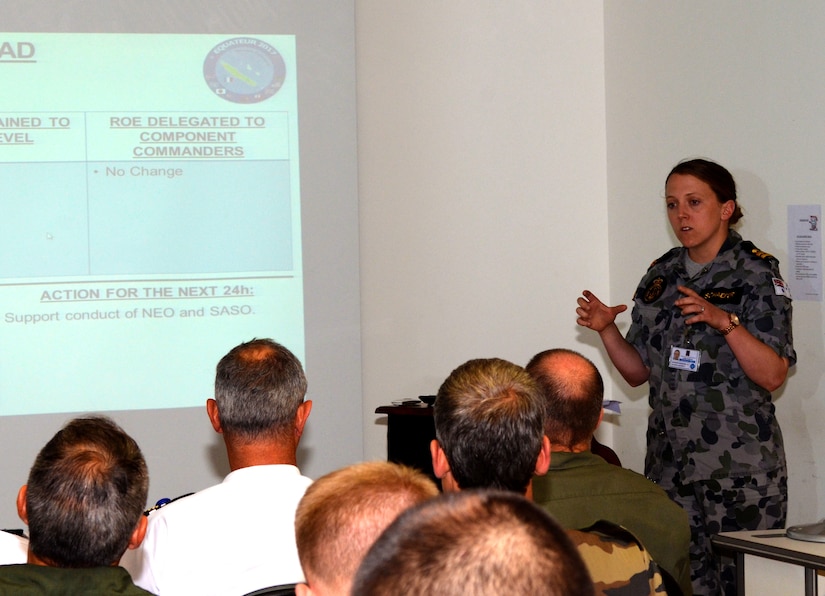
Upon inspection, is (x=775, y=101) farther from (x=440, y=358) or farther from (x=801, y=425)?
(x=440, y=358)

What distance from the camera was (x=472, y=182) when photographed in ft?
14.9

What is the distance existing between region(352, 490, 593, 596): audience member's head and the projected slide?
3458 millimetres

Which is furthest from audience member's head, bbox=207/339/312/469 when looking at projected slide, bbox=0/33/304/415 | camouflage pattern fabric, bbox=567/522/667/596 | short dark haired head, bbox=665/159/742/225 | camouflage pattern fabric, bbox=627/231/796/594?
projected slide, bbox=0/33/304/415

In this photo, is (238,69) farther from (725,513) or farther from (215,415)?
(725,513)

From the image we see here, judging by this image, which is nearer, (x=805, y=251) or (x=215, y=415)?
(x=215, y=415)

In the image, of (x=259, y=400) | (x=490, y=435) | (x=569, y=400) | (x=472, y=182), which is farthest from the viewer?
(x=472, y=182)

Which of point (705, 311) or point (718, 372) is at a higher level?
point (705, 311)

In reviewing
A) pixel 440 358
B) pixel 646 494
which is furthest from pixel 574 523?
pixel 440 358

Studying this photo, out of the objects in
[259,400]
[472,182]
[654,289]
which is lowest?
[259,400]

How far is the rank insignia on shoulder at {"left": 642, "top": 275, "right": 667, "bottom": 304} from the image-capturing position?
3.31m

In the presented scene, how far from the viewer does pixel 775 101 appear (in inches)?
138

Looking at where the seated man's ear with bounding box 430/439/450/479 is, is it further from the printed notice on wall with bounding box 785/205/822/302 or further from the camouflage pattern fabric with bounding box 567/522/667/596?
the printed notice on wall with bounding box 785/205/822/302

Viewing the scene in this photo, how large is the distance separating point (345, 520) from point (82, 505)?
673mm

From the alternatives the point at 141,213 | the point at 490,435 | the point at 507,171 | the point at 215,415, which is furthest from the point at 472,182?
the point at 490,435
